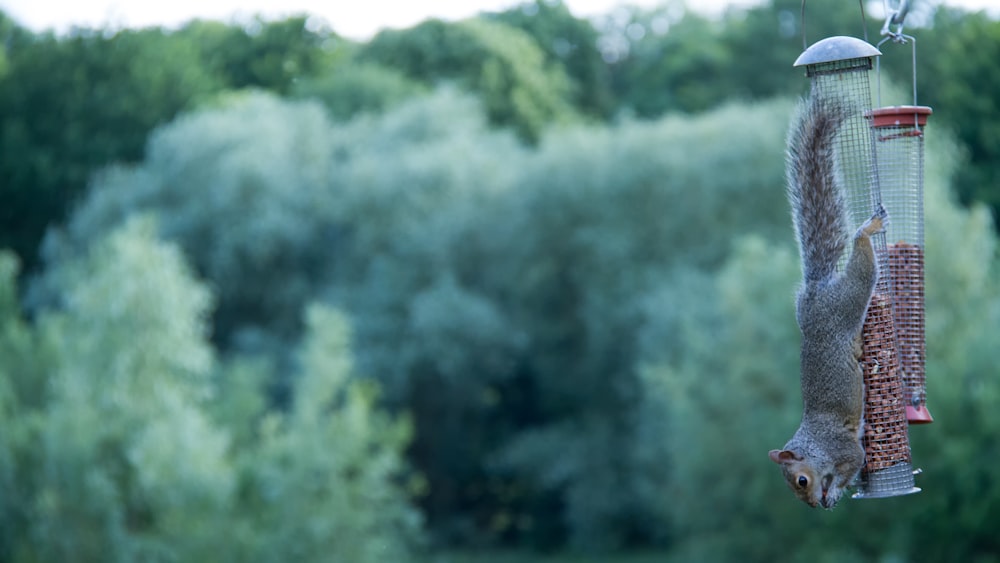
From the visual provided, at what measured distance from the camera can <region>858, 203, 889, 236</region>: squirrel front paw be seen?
124 inches

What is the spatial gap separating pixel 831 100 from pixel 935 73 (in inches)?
777

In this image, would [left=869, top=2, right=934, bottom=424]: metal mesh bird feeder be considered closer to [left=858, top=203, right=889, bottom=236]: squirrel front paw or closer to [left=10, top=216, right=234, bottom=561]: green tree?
Answer: [left=858, top=203, right=889, bottom=236]: squirrel front paw

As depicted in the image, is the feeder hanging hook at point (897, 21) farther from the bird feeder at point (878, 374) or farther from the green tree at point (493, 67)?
the green tree at point (493, 67)

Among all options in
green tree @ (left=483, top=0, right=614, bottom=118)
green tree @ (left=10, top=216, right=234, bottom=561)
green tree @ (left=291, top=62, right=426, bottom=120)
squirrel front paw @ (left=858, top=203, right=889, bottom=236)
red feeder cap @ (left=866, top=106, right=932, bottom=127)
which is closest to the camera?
squirrel front paw @ (left=858, top=203, right=889, bottom=236)

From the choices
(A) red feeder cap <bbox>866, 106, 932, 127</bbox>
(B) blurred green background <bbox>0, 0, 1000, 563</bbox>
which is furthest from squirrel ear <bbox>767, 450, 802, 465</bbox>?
(B) blurred green background <bbox>0, 0, 1000, 563</bbox>

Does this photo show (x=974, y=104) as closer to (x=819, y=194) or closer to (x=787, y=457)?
(x=819, y=194)

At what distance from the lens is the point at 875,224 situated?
124 inches

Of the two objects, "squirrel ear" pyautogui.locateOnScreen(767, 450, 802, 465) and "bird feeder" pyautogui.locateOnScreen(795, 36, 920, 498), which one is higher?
"bird feeder" pyautogui.locateOnScreen(795, 36, 920, 498)

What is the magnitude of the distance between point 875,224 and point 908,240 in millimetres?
1191

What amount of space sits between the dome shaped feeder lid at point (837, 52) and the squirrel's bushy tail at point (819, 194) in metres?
0.24

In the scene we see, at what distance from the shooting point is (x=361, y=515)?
41.1 ft

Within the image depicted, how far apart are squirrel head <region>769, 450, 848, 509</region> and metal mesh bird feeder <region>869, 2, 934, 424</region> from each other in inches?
19.5

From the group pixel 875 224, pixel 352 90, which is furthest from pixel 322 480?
pixel 352 90

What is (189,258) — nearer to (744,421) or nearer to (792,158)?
(744,421)
